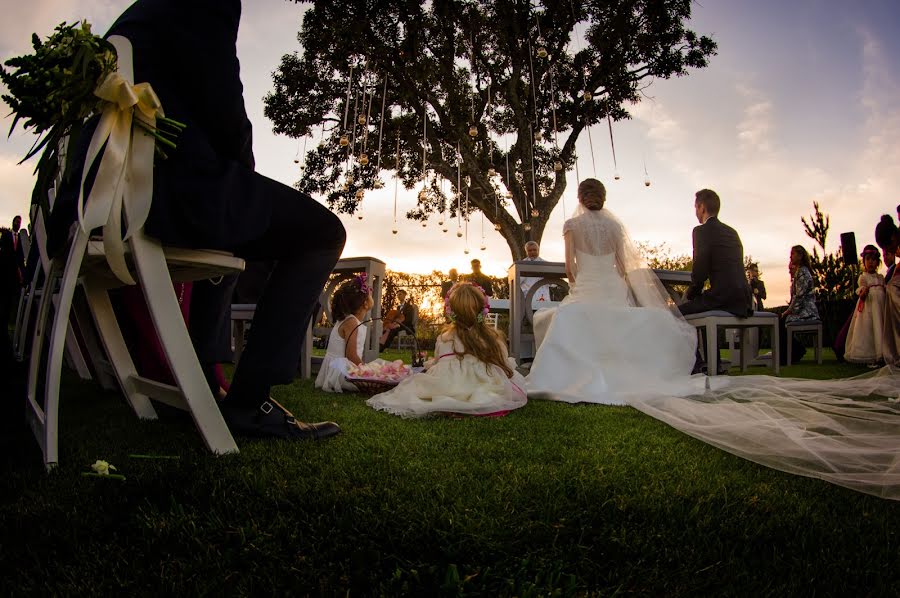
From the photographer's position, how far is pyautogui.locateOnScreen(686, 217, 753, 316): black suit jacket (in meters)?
4.53

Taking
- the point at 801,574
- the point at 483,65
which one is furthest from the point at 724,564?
the point at 483,65

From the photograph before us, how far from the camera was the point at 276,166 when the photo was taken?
1336cm

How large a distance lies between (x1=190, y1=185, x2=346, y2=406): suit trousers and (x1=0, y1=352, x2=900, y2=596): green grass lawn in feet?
0.77

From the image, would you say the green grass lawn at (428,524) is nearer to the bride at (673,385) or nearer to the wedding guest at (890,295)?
the bride at (673,385)

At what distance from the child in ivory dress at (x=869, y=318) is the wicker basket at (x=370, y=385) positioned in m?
6.30

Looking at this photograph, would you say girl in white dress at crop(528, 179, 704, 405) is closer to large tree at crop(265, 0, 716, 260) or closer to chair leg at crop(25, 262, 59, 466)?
chair leg at crop(25, 262, 59, 466)

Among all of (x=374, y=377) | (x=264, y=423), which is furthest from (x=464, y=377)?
(x=264, y=423)

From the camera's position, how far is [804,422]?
2.06m

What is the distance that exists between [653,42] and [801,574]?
1335 cm

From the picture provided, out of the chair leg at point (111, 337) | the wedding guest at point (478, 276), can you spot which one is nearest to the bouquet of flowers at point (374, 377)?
the chair leg at point (111, 337)

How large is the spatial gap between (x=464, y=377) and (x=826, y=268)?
15223 mm

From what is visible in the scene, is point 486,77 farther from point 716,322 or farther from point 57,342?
point 57,342

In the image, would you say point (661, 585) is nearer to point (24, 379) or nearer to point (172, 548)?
point (172, 548)

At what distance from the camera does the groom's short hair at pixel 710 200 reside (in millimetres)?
4949
